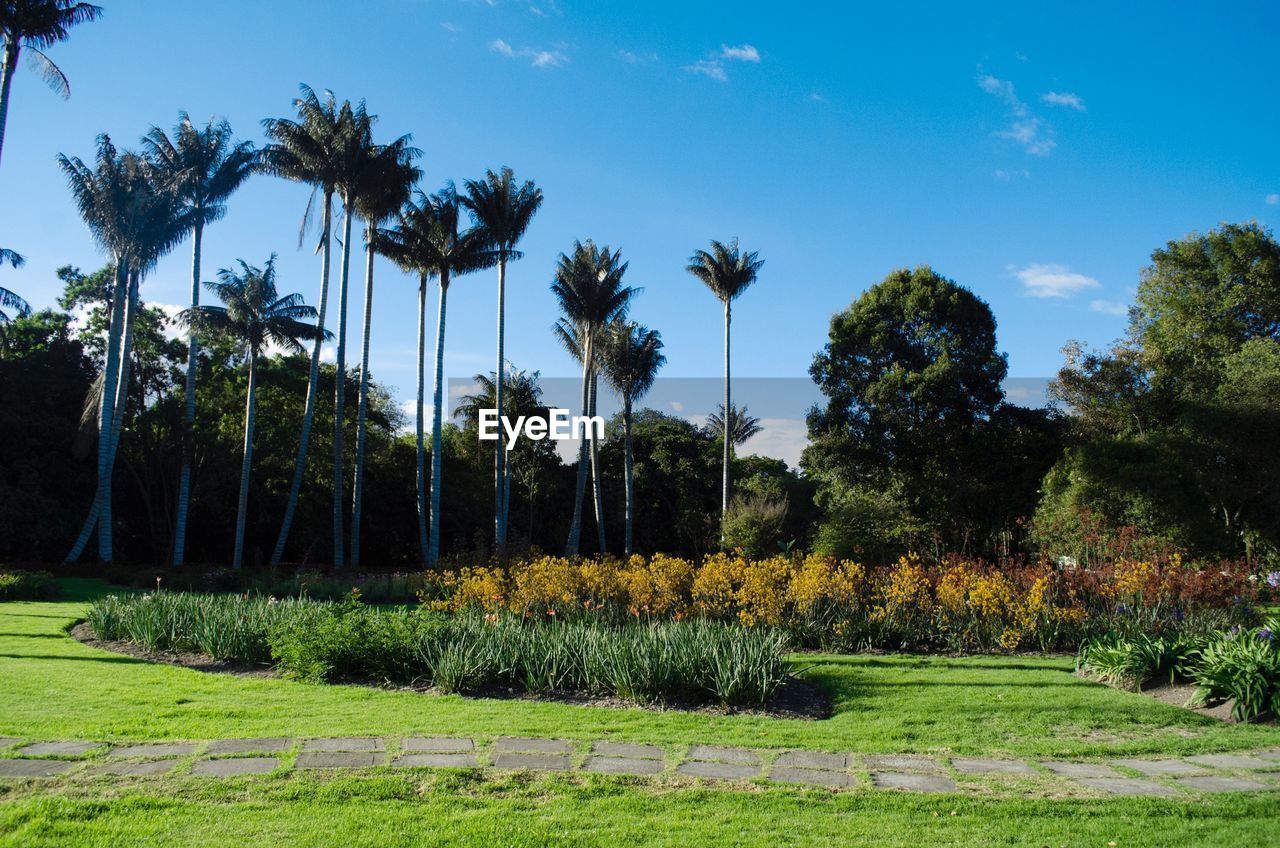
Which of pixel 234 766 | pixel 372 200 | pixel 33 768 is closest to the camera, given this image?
pixel 33 768

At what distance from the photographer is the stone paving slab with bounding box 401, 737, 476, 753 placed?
527 centimetres

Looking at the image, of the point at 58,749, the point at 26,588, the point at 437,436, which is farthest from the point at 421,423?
the point at 58,749

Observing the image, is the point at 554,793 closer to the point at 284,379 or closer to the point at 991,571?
the point at 991,571

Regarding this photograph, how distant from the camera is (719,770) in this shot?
510cm

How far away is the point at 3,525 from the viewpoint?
20.6 metres

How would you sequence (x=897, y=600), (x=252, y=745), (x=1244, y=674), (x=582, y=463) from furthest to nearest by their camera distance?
(x=582, y=463)
(x=897, y=600)
(x=1244, y=674)
(x=252, y=745)

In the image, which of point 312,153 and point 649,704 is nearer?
point 649,704

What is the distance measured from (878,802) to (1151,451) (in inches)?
647

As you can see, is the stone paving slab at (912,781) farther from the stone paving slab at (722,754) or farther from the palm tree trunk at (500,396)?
the palm tree trunk at (500,396)

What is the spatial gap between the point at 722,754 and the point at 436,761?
1.80 m

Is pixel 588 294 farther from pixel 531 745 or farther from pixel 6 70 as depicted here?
pixel 531 745

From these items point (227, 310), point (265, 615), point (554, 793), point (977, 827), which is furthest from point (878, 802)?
point (227, 310)

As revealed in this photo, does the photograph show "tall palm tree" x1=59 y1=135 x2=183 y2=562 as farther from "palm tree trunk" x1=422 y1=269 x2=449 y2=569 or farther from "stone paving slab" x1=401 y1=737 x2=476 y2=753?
"stone paving slab" x1=401 y1=737 x2=476 y2=753

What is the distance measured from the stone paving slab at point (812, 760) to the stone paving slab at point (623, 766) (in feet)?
2.50
